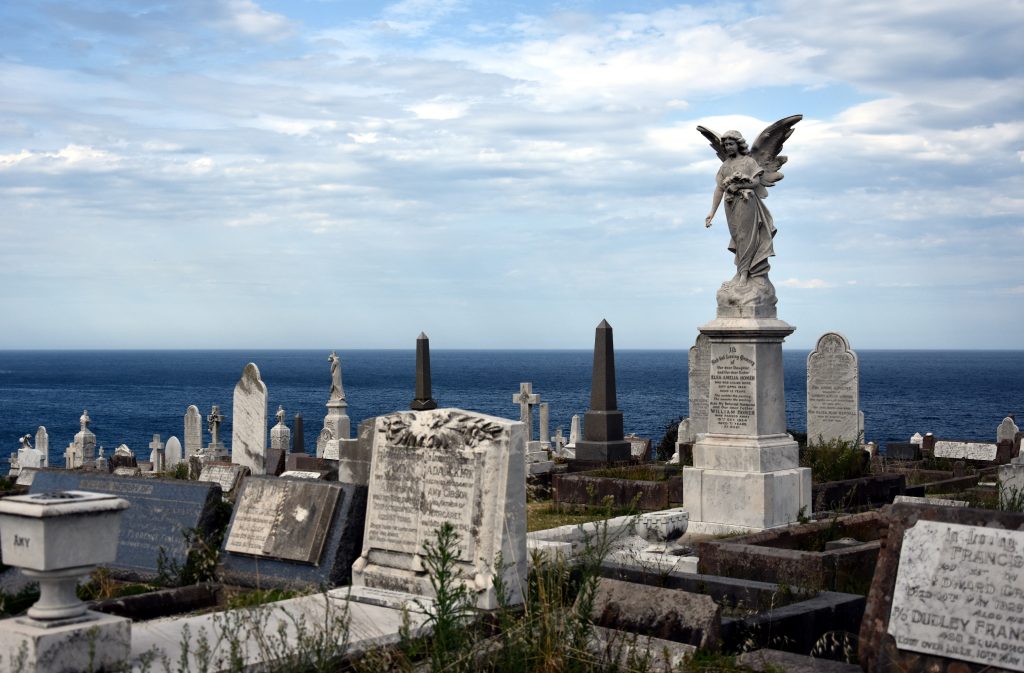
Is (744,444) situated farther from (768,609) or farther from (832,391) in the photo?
(832,391)

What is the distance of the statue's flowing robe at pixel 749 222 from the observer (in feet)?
40.1

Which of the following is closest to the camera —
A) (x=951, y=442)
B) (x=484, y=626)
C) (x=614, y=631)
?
(x=614, y=631)

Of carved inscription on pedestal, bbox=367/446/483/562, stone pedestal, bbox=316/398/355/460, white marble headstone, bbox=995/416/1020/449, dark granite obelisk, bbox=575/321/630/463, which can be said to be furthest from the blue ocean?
carved inscription on pedestal, bbox=367/446/483/562

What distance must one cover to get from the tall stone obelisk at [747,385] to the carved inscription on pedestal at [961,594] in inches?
244

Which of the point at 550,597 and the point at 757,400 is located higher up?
the point at 757,400

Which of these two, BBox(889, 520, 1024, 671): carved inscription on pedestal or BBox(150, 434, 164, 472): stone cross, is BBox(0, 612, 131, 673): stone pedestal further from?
BBox(150, 434, 164, 472): stone cross

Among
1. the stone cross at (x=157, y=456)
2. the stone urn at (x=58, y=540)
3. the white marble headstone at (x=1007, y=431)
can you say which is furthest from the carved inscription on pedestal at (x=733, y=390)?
the stone cross at (x=157, y=456)

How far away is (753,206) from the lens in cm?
1228

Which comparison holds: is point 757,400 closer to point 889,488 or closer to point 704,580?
point 889,488

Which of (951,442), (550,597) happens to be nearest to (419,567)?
(550,597)

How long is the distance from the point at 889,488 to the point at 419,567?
27.5 ft

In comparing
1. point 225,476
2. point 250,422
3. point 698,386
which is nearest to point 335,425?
point 250,422

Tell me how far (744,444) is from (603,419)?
706cm

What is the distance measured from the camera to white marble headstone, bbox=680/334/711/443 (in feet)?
64.3
